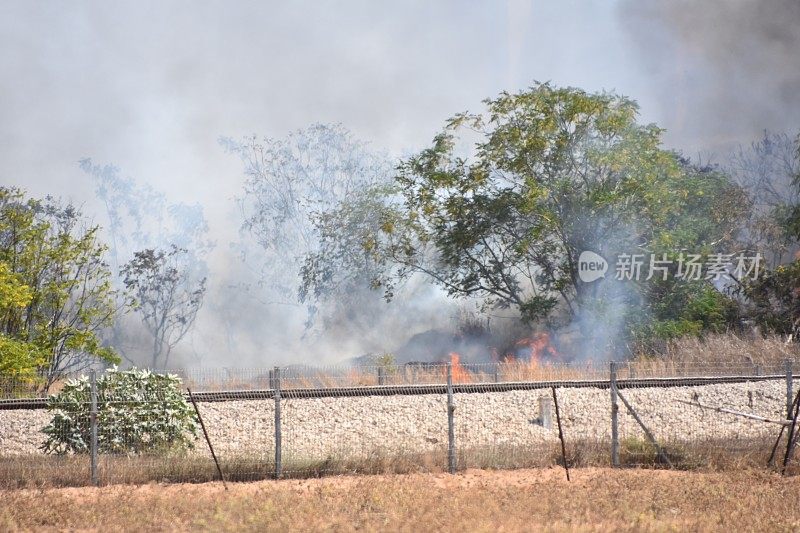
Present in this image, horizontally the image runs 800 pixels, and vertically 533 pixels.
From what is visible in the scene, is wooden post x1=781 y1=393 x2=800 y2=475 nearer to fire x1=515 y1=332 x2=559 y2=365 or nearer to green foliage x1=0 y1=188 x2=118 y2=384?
green foliage x1=0 y1=188 x2=118 y2=384

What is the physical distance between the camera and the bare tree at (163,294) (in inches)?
1516

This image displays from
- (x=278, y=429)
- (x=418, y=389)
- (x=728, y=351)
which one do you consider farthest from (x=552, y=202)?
(x=278, y=429)

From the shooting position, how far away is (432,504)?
36.7ft

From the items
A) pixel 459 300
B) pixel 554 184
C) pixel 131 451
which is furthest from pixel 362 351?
pixel 131 451

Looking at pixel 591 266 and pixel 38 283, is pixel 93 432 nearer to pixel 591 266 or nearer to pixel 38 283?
pixel 38 283

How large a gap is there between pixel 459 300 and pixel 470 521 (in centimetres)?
3028

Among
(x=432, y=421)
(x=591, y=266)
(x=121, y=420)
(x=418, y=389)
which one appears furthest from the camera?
(x=591, y=266)

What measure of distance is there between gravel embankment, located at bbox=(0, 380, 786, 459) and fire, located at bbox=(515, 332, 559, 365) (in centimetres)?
1171

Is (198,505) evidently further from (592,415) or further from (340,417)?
(592,415)

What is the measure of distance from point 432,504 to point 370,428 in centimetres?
626

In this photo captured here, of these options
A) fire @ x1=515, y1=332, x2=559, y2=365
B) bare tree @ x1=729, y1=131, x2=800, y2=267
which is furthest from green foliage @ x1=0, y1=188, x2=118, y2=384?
bare tree @ x1=729, y1=131, x2=800, y2=267

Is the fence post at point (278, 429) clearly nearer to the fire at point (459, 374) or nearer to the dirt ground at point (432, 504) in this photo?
the dirt ground at point (432, 504)

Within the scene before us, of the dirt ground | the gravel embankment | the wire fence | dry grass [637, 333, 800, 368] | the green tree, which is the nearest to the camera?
the dirt ground

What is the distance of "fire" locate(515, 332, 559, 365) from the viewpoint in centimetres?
3203
